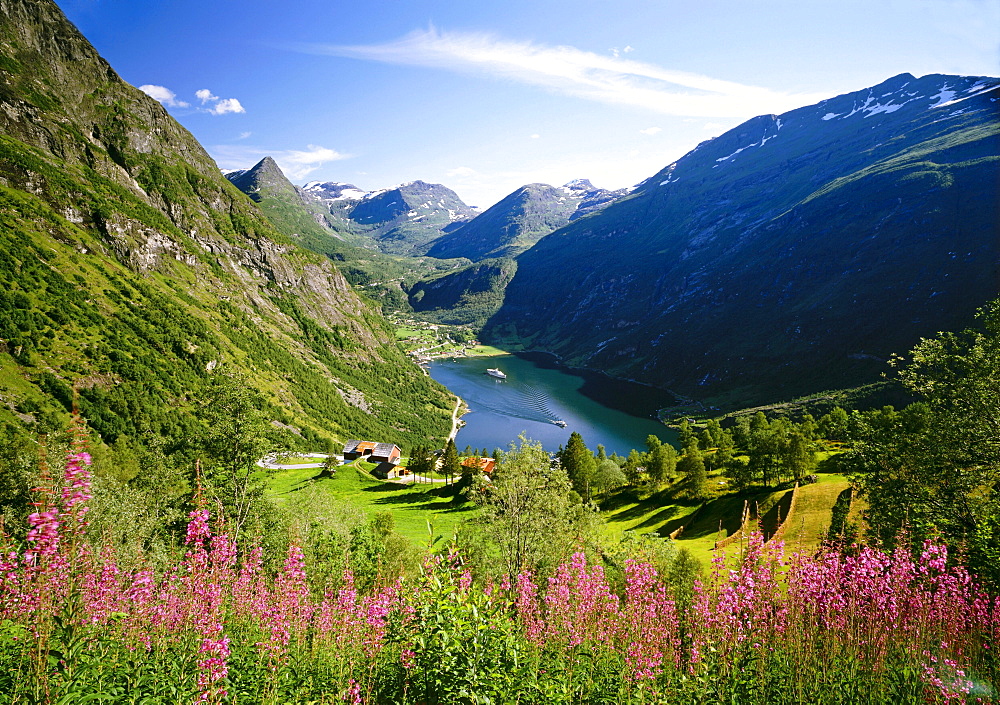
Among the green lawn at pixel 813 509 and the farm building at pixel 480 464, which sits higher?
the green lawn at pixel 813 509

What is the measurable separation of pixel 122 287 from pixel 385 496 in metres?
94.0

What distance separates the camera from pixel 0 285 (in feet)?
261

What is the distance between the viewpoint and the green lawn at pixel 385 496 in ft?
192

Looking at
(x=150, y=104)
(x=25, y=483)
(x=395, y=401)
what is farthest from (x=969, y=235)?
(x=150, y=104)

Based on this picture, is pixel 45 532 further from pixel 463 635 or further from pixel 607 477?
pixel 607 477

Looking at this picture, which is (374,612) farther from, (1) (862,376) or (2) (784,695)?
(1) (862,376)

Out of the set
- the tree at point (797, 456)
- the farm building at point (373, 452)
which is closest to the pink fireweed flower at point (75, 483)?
the tree at point (797, 456)

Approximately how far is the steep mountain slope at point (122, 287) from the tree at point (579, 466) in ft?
171

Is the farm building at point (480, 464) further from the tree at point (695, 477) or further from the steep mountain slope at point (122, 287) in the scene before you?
the steep mountain slope at point (122, 287)

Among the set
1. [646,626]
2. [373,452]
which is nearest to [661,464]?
[373,452]

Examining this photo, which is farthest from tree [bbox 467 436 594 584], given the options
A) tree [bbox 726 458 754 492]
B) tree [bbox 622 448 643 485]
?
tree [bbox 622 448 643 485]

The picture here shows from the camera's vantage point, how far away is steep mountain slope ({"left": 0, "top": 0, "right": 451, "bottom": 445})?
82.4 m

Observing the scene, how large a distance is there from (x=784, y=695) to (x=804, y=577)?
6.27 feet

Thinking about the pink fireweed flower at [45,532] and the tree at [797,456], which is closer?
the pink fireweed flower at [45,532]
